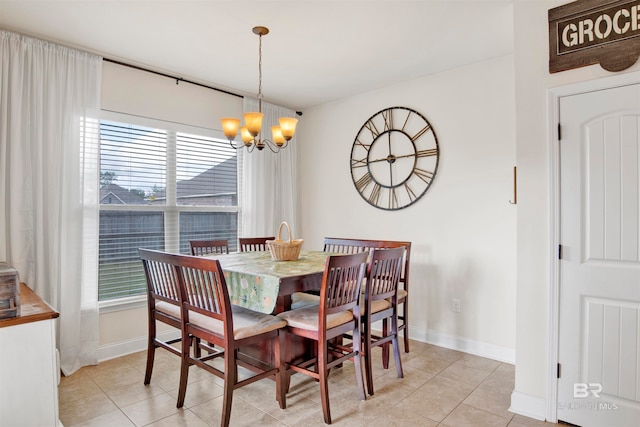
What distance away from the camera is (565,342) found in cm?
211

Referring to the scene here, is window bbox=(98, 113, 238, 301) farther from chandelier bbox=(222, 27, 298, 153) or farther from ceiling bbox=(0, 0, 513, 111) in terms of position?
chandelier bbox=(222, 27, 298, 153)

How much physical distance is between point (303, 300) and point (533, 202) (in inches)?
67.3

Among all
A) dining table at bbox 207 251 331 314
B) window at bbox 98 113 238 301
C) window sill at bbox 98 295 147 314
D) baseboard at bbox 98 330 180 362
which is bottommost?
baseboard at bbox 98 330 180 362

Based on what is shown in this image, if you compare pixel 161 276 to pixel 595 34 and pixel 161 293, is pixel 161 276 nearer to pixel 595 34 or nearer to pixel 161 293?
pixel 161 293

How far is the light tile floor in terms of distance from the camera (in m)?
2.16

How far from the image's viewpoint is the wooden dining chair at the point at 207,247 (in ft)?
10.7

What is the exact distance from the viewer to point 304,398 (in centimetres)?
240

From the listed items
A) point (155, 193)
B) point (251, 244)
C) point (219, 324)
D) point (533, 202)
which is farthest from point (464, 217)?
point (155, 193)

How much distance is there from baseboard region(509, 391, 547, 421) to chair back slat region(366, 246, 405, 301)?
955mm

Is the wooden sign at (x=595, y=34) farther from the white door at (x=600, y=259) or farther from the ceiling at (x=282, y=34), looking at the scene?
the ceiling at (x=282, y=34)

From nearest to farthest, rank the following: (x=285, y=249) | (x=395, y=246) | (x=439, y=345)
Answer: (x=285, y=249)
(x=395, y=246)
(x=439, y=345)

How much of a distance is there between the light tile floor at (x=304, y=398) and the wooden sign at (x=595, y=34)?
6.70 ft

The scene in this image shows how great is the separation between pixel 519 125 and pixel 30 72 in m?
3.42

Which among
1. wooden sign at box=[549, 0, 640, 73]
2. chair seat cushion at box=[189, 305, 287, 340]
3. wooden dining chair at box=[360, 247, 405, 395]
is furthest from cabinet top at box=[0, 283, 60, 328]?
wooden sign at box=[549, 0, 640, 73]
